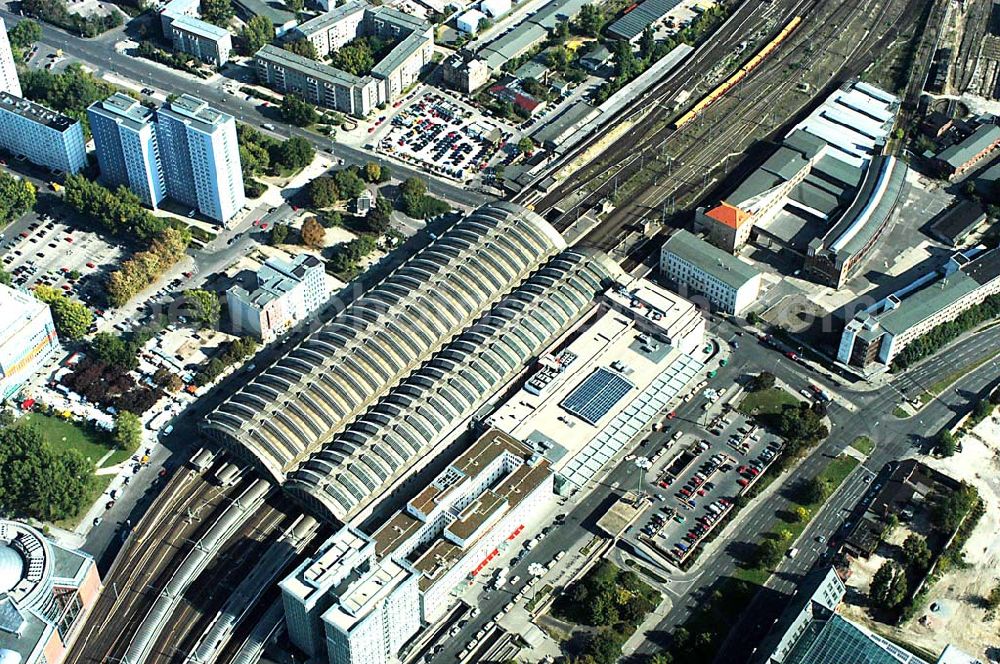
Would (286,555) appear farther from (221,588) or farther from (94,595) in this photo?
(94,595)

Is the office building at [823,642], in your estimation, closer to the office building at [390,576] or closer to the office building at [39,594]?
the office building at [390,576]

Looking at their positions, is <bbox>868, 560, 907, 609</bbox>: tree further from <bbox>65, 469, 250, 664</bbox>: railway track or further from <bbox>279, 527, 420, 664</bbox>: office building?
<bbox>65, 469, 250, 664</bbox>: railway track

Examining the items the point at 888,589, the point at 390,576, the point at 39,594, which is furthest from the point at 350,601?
the point at 888,589

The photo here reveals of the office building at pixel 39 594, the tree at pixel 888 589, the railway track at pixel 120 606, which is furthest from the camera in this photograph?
the tree at pixel 888 589

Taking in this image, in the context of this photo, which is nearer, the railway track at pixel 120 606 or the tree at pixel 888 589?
the railway track at pixel 120 606

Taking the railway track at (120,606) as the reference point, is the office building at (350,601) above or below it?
above

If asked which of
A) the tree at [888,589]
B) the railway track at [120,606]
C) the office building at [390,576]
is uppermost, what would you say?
the office building at [390,576]

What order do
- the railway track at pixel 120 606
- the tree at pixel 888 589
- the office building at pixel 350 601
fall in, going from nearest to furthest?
the office building at pixel 350 601 → the railway track at pixel 120 606 → the tree at pixel 888 589

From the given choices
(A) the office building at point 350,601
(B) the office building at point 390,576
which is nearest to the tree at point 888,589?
(B) the office building at point 390,576

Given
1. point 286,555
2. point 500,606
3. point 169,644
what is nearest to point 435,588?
point 500,606
